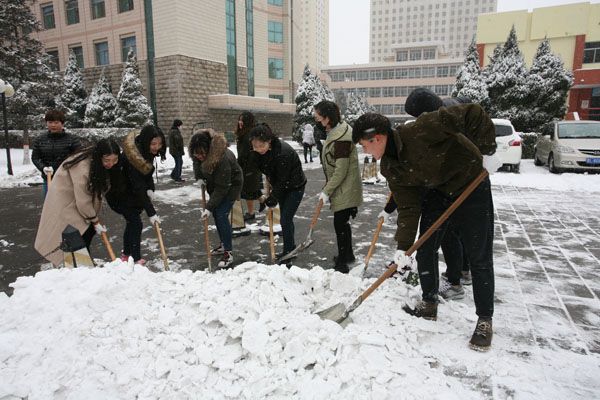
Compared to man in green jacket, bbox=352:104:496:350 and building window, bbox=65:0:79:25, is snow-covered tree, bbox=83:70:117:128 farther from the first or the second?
man in green jacket, bbox=352:104:496:350

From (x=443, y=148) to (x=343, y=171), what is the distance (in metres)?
1.53

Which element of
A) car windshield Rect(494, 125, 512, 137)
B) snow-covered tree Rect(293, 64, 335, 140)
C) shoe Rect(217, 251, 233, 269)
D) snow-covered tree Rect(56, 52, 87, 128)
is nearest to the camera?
shoe Rect(217, 251, 233, 269)

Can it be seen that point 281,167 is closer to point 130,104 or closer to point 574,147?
point 574,147

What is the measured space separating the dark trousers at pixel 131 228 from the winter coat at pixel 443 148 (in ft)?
9.22

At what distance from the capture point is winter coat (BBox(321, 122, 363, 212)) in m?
4.16

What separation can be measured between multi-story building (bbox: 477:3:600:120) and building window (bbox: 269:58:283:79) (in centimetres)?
1660

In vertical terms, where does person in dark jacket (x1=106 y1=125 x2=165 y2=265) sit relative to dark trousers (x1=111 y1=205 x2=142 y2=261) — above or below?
above

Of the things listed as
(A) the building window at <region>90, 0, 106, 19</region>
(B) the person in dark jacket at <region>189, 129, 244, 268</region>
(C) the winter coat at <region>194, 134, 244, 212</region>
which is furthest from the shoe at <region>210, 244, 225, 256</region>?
(A) the building window at <region>90, 0, 106, 19</region>

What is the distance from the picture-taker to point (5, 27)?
14750 millimetres

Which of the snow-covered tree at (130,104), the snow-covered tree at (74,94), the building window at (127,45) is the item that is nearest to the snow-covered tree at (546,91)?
the snow-covered tree at (130,104)

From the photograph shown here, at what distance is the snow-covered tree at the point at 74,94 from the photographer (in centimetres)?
2325

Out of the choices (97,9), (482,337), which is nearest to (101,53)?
(97,9)

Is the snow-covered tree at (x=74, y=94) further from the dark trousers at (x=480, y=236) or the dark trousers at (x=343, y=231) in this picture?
the dark trousers at (x=480, y=236)

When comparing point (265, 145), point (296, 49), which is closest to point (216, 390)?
point (265, 145)
